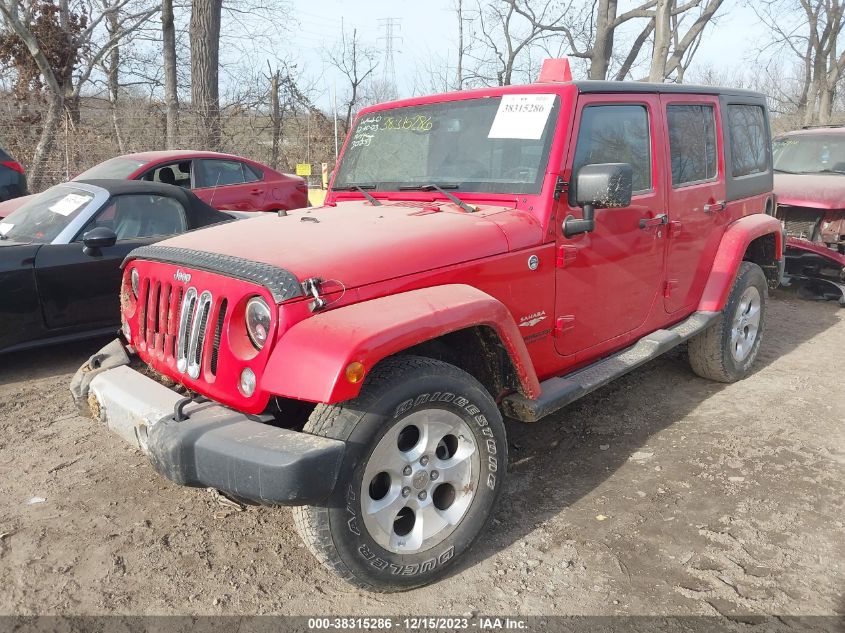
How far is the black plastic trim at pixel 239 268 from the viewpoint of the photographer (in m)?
2.35

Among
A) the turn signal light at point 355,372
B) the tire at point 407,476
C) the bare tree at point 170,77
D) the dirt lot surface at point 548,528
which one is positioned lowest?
the dirt lot surface at point 548,528

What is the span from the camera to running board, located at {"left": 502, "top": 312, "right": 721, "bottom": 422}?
302 centimetres

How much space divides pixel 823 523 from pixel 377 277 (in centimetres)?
241

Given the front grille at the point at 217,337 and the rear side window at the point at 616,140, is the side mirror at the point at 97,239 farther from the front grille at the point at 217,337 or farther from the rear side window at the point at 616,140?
the rear side window at the point at 616,140

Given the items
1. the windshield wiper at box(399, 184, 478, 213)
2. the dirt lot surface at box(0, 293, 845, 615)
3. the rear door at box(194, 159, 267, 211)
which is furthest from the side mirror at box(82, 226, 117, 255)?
the rear door at box(194, 159, 267, 211)

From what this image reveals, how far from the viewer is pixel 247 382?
244 cm

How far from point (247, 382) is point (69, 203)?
3.89 m

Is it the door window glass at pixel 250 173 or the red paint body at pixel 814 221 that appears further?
the door window glass at pixel 250 173

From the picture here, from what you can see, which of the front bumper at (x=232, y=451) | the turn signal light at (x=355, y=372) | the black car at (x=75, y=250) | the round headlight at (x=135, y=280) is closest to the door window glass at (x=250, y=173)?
the black car at (x=75, y=250)

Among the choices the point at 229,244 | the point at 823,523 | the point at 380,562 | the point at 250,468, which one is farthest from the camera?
the point at 823,523

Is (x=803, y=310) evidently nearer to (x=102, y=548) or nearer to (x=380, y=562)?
(x=380, y=562)

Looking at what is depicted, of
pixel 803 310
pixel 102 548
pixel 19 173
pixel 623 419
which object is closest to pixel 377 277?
pixel 102 548

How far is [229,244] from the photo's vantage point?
285 cm

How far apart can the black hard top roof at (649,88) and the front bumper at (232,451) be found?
2.33 m
